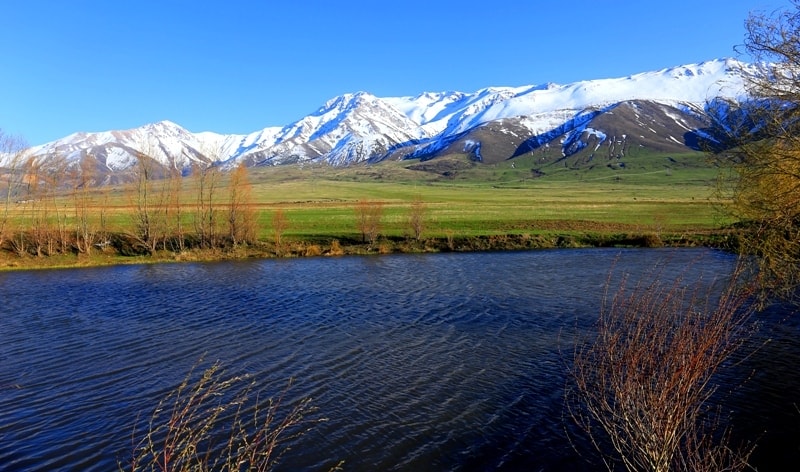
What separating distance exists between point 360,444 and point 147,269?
50.6m

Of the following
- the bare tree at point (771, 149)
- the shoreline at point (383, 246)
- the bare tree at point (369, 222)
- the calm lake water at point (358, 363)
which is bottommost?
the shoreline at point (383, 246)

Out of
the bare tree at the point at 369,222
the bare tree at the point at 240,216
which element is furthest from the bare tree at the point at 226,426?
the bare tree at the point at 240,216

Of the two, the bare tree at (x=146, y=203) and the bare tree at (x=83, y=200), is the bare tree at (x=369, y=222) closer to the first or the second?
the bare tree at (x=146, y=203)

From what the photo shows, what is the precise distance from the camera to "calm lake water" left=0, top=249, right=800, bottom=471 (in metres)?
16.1

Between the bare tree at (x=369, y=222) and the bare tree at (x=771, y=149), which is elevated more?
the bare tree at (x=771, y=149)

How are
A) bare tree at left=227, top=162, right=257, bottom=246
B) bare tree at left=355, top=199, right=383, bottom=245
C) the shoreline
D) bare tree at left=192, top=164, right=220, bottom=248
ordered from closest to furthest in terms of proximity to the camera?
1. the shoreline
2. bare tree at left=192, top=164, right=220, bottom=248
3. bare tree at left=227, top=162, right=257, bottom=246
4. bare tree at left=355, top=199, right=383, bottom=245

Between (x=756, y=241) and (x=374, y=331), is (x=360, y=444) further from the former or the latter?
(x=756, y=241)

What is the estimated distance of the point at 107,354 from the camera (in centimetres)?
2577

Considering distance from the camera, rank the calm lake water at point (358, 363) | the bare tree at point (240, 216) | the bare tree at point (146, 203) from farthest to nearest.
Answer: the bare tree at point (240, 216) → the bare tree at point (146, 203) → the calm lake water at point (358, 363)

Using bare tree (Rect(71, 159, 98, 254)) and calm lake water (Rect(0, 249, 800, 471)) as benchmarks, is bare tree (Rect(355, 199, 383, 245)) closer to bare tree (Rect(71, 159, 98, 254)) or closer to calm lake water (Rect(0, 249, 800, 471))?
calm lake water (Rect(0, 249, 800, 471))

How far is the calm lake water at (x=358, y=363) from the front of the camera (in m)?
16.1

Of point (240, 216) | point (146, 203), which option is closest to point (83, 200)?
point (146, 203)

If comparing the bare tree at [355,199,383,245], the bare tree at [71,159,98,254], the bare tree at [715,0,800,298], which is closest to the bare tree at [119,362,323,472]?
the bare tree at [715,0,800,298]

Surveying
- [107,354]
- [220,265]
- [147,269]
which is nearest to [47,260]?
[147,269]
